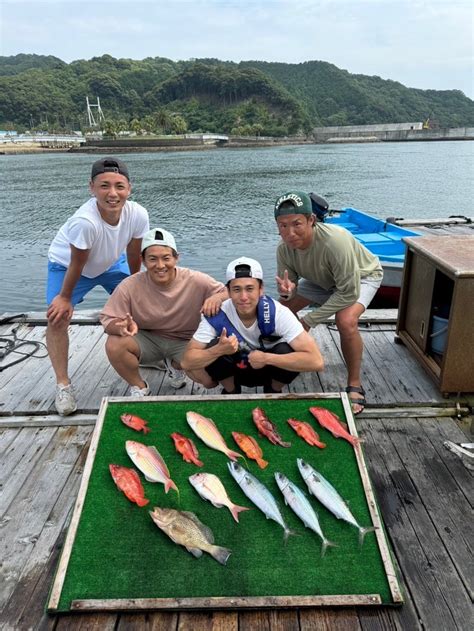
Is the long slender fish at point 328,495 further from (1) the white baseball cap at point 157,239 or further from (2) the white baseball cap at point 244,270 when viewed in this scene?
(1) the white baseball cap at point 157,239

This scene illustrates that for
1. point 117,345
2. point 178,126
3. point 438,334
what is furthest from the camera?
point 178,126

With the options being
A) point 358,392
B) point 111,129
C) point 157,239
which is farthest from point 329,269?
point 111,129

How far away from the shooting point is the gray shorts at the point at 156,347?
364 cm

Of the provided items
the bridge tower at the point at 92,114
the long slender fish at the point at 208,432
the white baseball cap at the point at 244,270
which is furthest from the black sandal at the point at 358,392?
the bridge tower at the point at 92,114

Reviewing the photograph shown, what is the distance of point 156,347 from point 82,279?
857 mm

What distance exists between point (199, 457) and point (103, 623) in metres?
0.96

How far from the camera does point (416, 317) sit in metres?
4.17

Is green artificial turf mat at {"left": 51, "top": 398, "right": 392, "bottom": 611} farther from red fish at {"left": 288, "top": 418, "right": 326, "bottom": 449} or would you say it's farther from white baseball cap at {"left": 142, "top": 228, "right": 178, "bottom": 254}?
white baseball cap at {"left": 142, "top": 228, "right": 178, "bottom": 254}

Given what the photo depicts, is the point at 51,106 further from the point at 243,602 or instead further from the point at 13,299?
the point at 243,602

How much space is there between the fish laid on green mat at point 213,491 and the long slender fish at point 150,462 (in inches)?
5.0

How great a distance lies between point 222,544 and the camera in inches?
87.9

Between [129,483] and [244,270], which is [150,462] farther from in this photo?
[244,270]

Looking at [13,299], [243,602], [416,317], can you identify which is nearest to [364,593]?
[243,602]

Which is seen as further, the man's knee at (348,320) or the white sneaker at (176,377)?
the white sneaker at (176,377)
